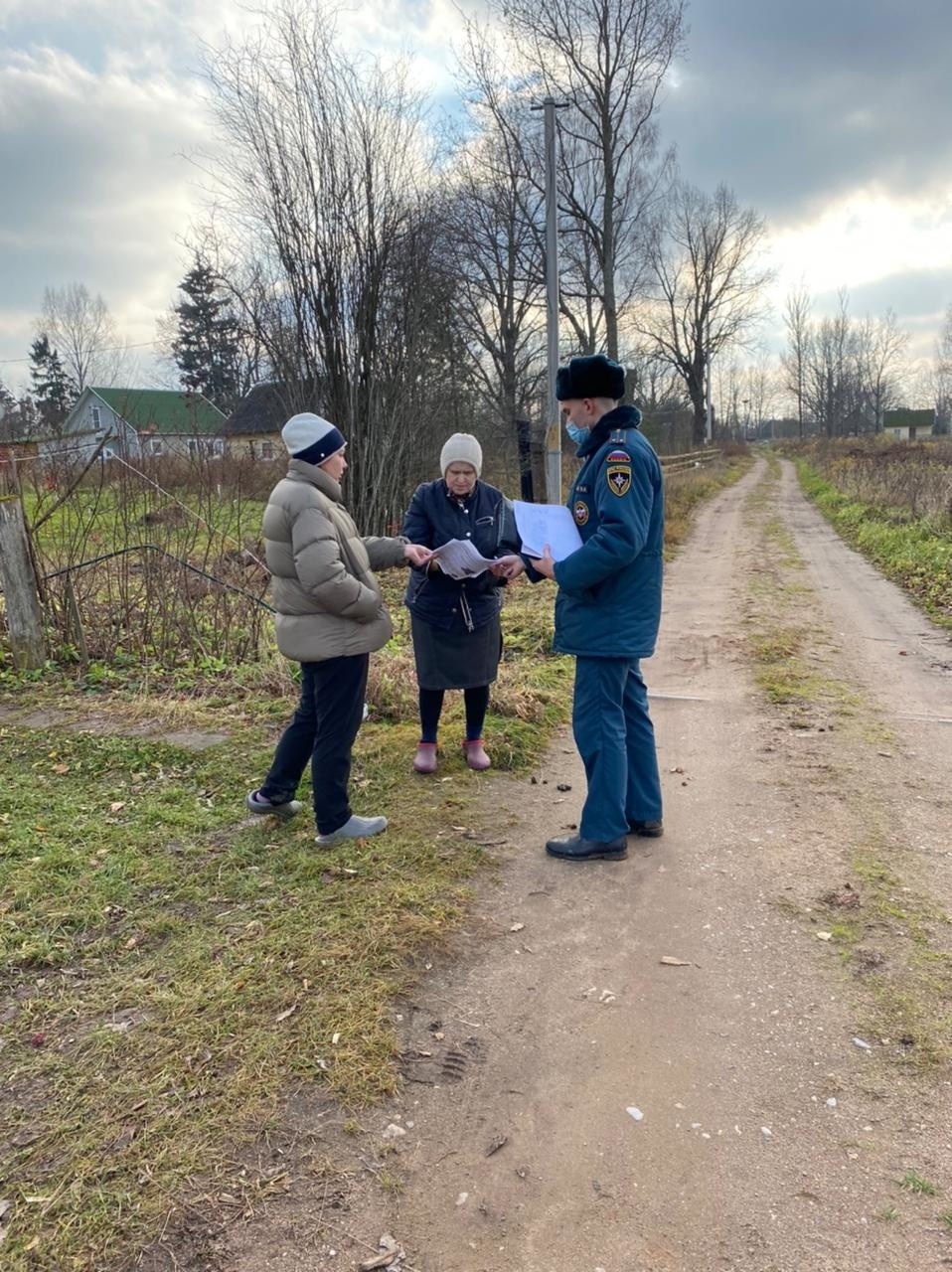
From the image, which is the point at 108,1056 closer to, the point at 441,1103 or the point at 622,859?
the point at 441,1103

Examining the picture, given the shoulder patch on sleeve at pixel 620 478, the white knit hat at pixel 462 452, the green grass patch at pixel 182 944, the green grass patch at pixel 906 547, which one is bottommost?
the green grass patch at pixel 182 944

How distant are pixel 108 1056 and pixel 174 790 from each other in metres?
2.11

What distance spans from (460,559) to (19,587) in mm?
4341

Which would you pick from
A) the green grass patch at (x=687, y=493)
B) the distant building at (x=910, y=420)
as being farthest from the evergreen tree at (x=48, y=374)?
the distant building at (x=910, y=420)

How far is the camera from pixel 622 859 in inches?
144

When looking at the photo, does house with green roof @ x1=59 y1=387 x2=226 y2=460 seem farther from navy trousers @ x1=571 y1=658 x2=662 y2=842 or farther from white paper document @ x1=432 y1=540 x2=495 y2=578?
navy trousers @ x1=571 y1=658 x2=662 y2=842

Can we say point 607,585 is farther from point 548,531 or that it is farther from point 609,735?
point 609,735

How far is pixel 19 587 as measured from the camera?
6602 mm

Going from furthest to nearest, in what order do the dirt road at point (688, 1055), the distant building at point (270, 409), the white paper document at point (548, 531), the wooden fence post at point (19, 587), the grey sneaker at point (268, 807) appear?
the distant building at point (270, 409)
the wooden fence post at point (19, 587)
the grey sneaker at point (268, 807)
the white paper document at point (548, 531)
the dirt road at point (688, 1055)

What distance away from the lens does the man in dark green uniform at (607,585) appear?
3.29m

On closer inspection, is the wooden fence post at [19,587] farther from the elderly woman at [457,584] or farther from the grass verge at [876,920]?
the grass verge at [876,920]

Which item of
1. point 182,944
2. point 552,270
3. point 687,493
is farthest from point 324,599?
point 687,493

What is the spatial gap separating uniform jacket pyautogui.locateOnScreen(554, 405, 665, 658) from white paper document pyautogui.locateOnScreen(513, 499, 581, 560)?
2.0 inches

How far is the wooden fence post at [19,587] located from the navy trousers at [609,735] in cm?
506
